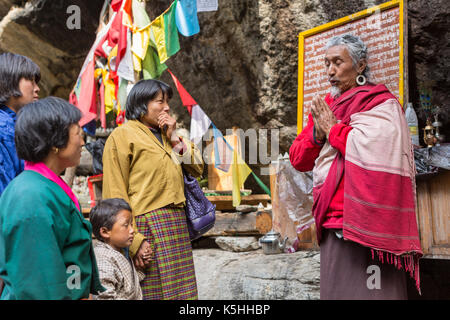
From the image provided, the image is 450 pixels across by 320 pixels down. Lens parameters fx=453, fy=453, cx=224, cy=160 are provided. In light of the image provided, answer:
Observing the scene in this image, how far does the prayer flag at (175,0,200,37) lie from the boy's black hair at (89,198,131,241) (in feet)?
8.93

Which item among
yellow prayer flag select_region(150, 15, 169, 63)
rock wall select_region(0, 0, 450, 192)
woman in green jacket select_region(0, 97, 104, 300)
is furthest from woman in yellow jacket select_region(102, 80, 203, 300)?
yellow prayer flag select_region(150, 15, 169, 63)

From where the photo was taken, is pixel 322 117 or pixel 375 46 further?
pixel 375 46

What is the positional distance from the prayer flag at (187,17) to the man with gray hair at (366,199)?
2711 mm

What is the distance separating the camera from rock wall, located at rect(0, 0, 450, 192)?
381 cm

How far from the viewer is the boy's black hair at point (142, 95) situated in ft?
8.64

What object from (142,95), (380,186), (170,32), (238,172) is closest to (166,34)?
(170,32)

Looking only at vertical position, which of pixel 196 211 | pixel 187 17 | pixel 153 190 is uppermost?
pixel 187 17

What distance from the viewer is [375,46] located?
3348mm

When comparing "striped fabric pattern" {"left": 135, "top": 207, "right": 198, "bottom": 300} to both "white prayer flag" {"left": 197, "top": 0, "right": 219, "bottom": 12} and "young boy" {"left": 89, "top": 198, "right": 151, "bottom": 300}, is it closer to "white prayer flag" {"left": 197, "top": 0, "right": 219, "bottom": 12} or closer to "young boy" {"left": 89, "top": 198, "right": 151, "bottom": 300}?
"young boy" {"left": 89, "top": 198, "right": 151, "bottom": 300}

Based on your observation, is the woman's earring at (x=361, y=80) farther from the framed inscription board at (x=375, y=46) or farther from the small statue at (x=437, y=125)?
the small statue at (x=437, y=125)

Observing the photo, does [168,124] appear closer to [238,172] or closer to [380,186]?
[380,186]

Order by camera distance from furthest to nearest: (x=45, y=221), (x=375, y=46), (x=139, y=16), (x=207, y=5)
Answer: (x=139, y=16), (x=207, y=5), (x=375, y=46), (x=45, y=221)

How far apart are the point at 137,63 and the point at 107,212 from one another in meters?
3.19

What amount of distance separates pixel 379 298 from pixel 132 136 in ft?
4.99
